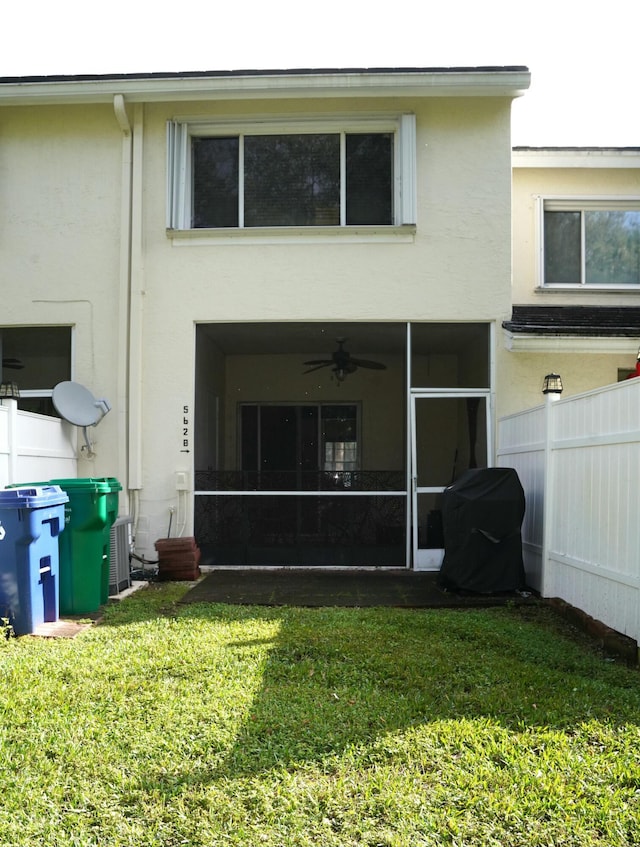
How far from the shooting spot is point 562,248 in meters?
10.8

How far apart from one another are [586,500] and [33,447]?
563 cm

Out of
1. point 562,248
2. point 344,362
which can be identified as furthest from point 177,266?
point 562,248

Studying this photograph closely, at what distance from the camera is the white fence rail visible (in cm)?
721

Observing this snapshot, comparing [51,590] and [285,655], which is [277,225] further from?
[285,655]

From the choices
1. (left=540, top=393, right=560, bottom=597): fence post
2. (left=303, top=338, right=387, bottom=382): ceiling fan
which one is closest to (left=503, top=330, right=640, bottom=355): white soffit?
(left=540, top=393, right=560, bottom=597): fence post

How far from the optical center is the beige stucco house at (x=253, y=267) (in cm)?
927

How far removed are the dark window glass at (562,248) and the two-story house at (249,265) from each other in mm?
1700

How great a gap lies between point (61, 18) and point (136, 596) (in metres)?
6.16

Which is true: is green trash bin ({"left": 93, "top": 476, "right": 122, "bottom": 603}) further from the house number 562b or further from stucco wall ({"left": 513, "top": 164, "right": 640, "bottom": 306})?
stucco wall ({"left": 513, "top": 164, "right": 640, "bottom": 306})

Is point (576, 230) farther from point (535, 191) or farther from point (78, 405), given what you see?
point (78, 405)

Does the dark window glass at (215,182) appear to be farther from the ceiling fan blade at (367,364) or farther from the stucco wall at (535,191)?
the stucco wall at (535,191)

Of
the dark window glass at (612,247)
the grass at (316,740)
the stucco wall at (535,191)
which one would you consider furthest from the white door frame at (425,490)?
the grass at (316,740)

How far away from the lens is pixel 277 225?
9.48 metres

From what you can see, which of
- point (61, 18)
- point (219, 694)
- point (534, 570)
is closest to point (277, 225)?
point (61, 18)
